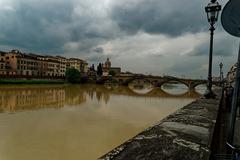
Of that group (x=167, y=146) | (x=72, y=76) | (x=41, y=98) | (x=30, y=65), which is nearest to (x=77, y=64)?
(x=30, y=65)

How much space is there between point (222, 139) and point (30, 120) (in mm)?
11895

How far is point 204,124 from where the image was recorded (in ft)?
10.9

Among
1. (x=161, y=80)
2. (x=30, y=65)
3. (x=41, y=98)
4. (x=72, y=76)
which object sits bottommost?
(x=41, y=98)

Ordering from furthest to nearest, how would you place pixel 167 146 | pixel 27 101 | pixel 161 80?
1. pixel 161 80
2. pixel 27 101
3. pixel 167 146

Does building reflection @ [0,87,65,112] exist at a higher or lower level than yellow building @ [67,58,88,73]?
lower

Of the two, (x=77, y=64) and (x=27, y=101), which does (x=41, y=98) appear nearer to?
(x=27, y=101)

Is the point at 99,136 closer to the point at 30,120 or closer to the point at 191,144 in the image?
the point at 30,120

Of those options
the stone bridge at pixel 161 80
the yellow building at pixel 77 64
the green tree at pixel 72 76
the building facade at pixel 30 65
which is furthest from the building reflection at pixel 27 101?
the yellow building at pixel 77 64

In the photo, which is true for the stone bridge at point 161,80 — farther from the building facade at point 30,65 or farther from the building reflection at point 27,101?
the building reflection at point 27,101

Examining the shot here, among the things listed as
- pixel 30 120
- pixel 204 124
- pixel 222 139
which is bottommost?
pixel 30 120

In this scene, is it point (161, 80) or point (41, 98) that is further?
point (161, 80)

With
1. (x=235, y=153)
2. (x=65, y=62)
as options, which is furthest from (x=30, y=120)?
(x=65, y=62)

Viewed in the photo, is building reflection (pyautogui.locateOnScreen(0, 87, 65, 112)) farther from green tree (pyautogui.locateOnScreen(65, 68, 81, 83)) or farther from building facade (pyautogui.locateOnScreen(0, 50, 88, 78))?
green tree (pyautogui.locateOnScreen(65, 68, 81, 83))

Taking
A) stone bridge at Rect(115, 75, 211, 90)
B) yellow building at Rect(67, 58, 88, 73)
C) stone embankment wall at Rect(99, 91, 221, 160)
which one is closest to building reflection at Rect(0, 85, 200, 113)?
stone embankment wall at Rect(99, 91, 221, 160)
